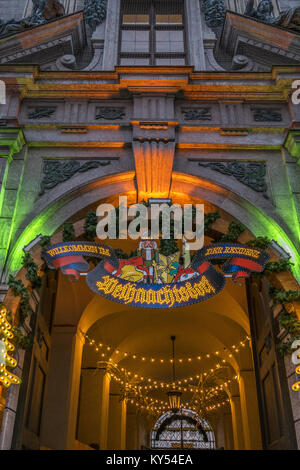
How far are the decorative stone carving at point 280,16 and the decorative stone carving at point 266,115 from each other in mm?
2102

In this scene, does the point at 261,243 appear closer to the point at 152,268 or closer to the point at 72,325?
the point at 152,268

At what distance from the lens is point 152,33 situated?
10.6 metres

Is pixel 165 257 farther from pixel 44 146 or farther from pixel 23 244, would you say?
pixel 44 146

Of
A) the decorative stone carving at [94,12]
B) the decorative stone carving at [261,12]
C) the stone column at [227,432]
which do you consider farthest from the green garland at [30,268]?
the stone column at [227,432]

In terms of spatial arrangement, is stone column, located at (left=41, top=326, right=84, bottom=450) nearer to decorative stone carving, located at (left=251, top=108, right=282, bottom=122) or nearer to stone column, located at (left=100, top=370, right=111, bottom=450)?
stone column, located at (left=100, top=370, right=111, bottom=450)

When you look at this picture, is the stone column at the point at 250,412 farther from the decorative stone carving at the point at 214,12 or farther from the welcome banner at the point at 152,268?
the decorative stone carving at the point at 214,12

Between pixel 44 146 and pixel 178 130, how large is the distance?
2.66m

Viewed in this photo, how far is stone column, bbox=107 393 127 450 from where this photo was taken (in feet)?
53.5

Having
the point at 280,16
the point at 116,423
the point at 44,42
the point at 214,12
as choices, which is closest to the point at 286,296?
the point at 280,16

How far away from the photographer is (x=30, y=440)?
7184mm

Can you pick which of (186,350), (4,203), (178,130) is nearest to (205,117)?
(178,130)

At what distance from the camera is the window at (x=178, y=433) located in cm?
2392

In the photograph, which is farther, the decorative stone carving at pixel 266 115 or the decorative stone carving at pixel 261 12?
the decorative stone carving at pixel 261 12

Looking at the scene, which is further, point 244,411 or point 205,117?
point 244,411
